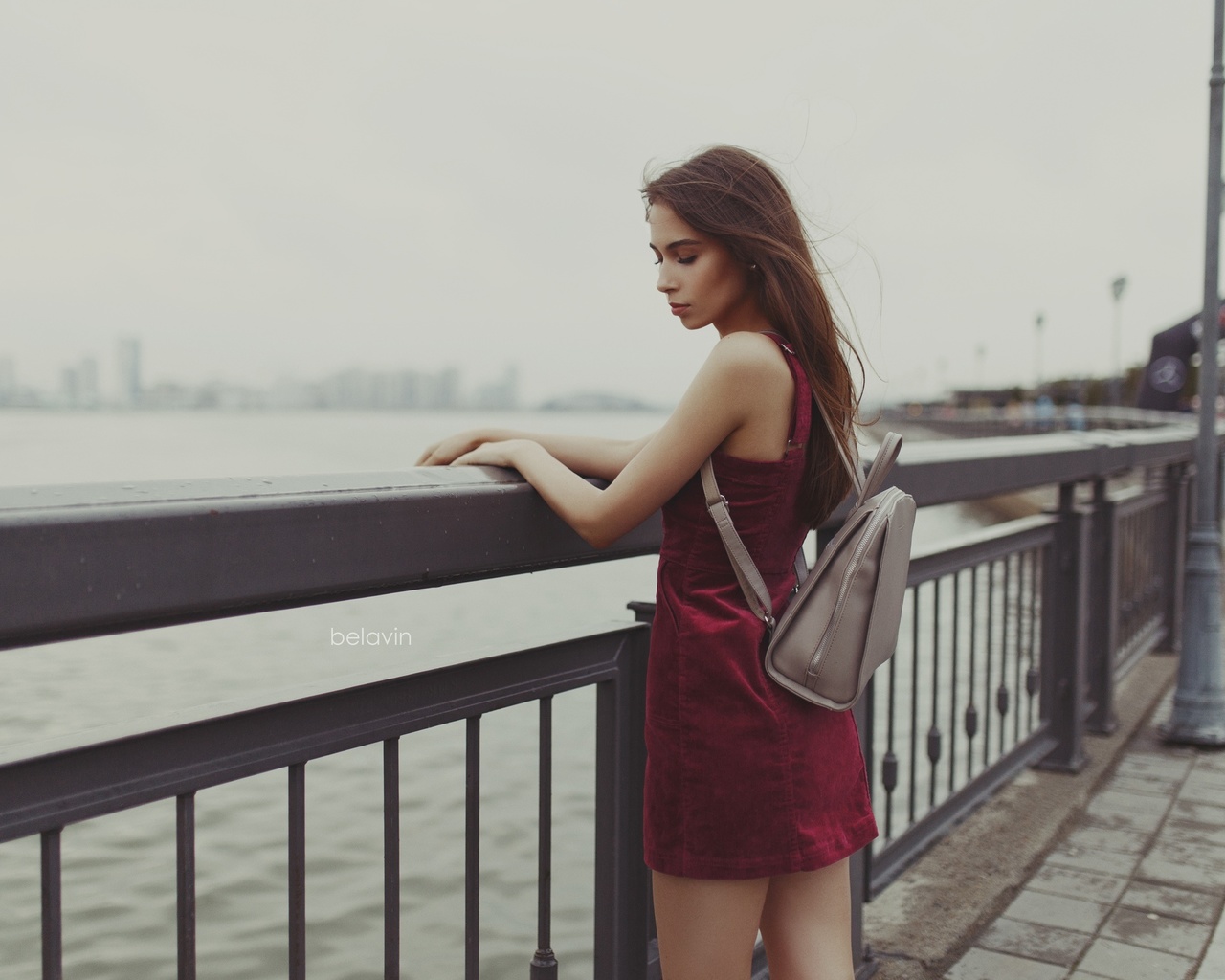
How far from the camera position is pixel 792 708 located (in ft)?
5.50

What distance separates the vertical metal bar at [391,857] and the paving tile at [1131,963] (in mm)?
2074

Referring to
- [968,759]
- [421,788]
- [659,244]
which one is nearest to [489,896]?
[421,788]

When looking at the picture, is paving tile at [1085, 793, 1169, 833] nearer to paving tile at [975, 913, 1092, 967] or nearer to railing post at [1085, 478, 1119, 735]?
railing post at [1085, 478, 1119, 735]

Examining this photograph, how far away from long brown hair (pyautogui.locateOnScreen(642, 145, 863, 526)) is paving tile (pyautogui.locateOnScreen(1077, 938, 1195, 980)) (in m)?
1.87

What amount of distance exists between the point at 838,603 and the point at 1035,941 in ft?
6.19

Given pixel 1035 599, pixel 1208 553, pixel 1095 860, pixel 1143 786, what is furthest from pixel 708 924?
pixel 1208 553

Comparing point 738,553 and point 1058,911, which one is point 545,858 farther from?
point 1058,911

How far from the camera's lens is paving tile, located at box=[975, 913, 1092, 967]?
9.70 feet

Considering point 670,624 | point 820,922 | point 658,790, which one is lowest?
point 820,922

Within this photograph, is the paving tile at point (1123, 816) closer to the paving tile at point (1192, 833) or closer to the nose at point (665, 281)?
the paving tile at point (1192, 833)

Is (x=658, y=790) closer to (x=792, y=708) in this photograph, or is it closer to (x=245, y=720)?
(x=792, y=708)

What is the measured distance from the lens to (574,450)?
1.76m

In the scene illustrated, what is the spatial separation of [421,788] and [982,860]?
542cm

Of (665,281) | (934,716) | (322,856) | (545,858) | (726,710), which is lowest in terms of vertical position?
(322,856)
